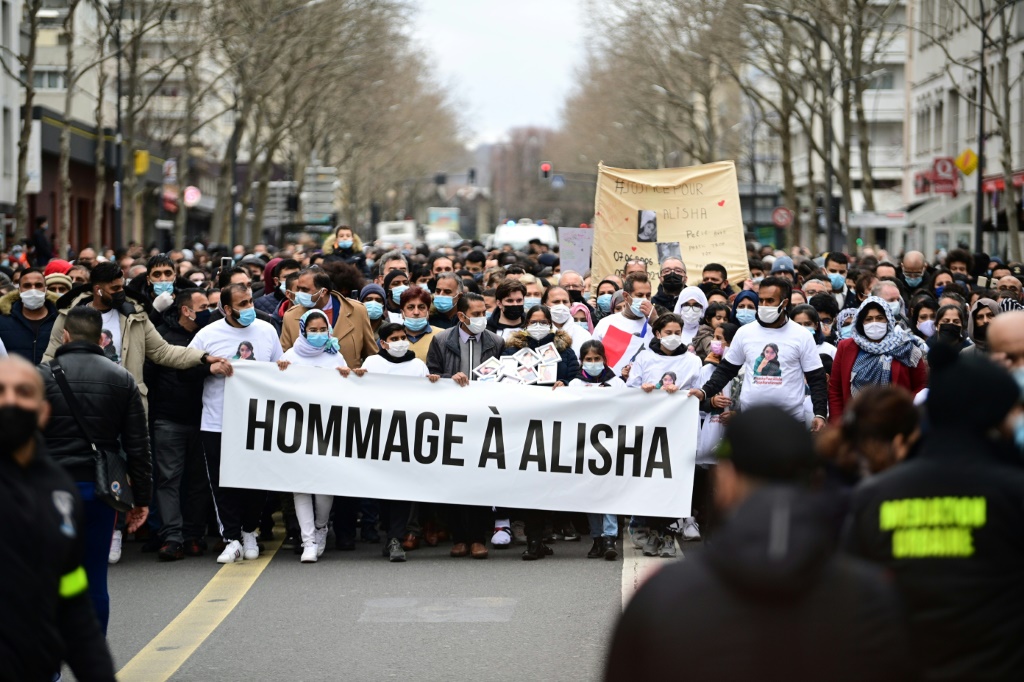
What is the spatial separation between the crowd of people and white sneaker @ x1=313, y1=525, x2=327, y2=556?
0.01 m

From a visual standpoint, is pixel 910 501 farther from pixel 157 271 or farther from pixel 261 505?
pixel 157 271

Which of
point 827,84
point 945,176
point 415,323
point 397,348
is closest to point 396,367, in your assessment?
point 397,348

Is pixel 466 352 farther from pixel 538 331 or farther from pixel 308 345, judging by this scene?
pixel 308 345

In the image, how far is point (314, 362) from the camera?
36.8 ft

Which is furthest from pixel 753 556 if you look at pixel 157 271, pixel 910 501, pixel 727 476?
pixel 157 271

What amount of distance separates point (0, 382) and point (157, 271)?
7.29 meters

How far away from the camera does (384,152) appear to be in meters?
91.4

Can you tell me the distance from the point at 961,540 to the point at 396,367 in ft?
23.8

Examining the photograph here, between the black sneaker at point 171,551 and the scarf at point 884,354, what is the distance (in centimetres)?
466

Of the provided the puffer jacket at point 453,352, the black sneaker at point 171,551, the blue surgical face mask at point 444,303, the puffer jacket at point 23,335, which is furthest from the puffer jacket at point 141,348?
the blue surgical face mask at point 444,303

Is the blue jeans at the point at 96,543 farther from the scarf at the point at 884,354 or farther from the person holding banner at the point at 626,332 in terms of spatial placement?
the person holding banner at the point at 626,332

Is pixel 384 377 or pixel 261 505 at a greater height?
pixel 384 377

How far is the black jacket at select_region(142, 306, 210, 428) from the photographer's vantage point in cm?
1097

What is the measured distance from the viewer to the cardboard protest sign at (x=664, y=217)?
59.1 feet
